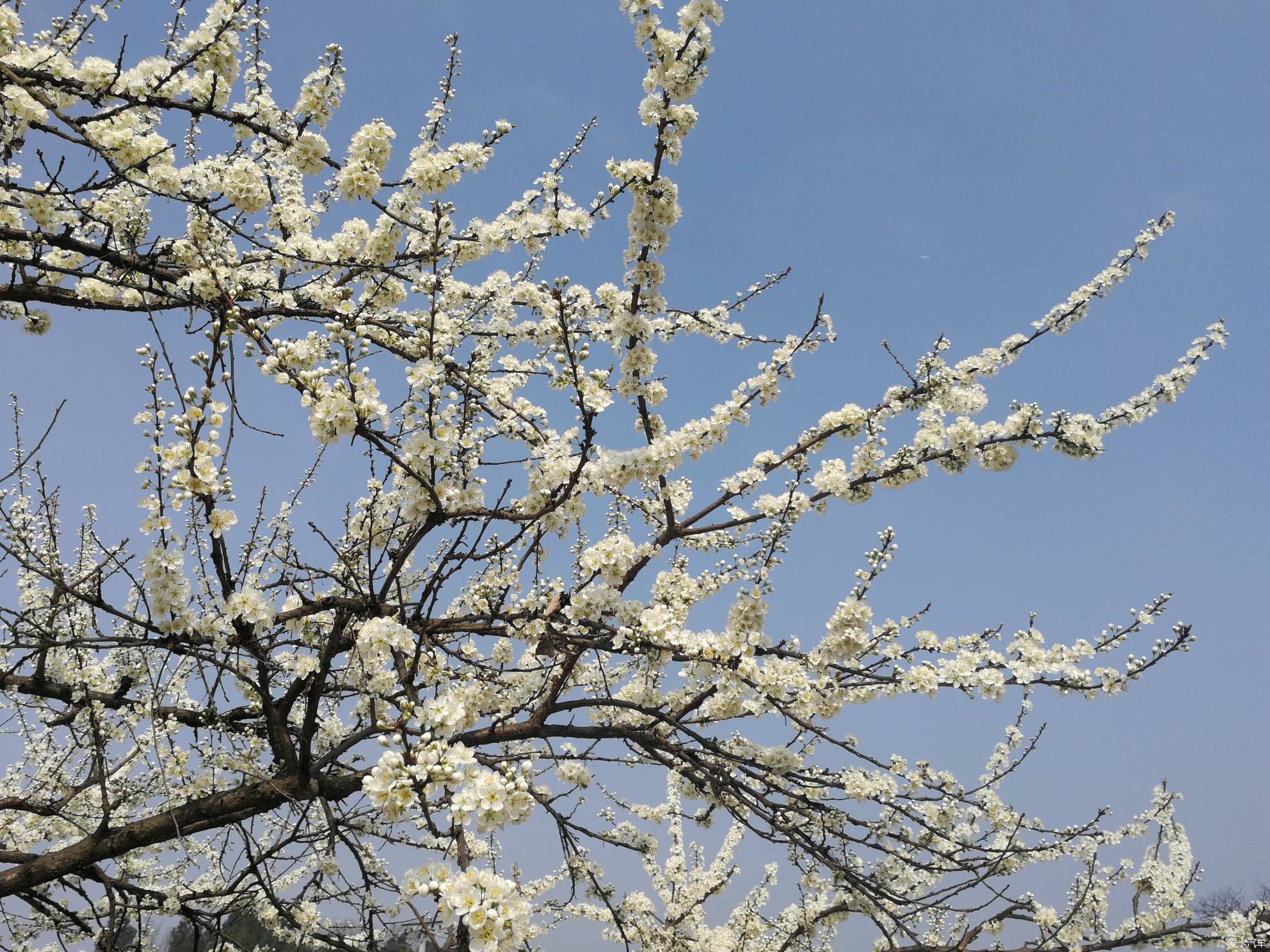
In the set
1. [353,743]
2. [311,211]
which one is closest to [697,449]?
[353,743]

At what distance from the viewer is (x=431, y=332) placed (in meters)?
3.12

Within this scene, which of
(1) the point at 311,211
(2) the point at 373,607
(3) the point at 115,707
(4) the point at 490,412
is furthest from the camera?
(1) the point at 311,211

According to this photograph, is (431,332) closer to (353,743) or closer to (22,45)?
(353,743)

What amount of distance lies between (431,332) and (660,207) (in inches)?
47.7

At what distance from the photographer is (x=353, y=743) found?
2.81m

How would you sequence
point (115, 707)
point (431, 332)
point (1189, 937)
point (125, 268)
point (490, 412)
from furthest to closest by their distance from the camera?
point (1189, 937), point (115, 707), point (490, 412), point (125, 268), point (431, 332)

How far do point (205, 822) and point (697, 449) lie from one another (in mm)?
3107

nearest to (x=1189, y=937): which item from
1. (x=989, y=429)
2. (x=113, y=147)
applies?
(x=989, y=429)

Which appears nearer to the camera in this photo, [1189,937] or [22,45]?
[22,45]

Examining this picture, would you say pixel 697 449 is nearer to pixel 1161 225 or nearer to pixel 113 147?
pixel 1161 225

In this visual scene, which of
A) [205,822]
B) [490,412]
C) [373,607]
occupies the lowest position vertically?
[205,822]

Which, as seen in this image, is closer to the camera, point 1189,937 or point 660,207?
point 660,207

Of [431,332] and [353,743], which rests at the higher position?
[431,332]

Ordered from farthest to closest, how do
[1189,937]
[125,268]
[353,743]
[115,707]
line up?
1. [1189,937]
2. [115,707]
3. [125,268]
4. [353,743]
